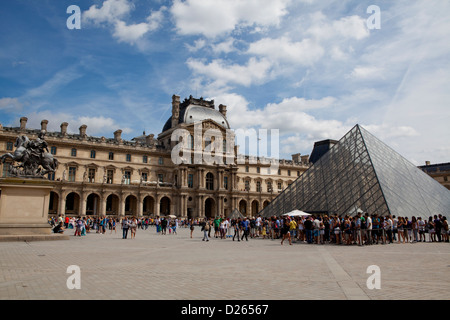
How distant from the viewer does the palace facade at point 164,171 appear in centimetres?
4450

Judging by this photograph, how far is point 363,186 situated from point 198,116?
39161 millimetres

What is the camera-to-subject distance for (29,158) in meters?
16.1

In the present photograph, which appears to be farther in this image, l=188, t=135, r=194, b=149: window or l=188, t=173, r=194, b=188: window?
l=188, t=135, r=194, b=149: window

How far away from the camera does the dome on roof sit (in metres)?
56.1

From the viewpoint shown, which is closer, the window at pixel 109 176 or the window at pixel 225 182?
the window at pixel 109 176

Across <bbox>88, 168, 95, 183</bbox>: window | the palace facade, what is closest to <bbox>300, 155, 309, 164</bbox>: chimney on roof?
the palace facade

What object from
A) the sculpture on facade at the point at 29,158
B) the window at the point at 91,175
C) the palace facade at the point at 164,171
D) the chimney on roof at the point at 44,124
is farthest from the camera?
the window at the point at 91,175

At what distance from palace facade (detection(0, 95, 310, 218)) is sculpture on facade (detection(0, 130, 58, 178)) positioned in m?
27.4

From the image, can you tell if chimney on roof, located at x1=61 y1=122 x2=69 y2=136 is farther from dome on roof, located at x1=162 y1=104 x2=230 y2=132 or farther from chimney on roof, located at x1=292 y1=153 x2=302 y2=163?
chimney on roof, located at x1=292 y1=153 x2=302 y2=163

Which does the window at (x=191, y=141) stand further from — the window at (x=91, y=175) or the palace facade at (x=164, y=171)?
the window at (x=91, y=175)

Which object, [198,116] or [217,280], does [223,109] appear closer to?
[198,116]

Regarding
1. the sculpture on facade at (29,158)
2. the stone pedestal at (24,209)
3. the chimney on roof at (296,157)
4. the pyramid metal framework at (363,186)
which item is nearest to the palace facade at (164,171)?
the chimney on roof at (296,157)

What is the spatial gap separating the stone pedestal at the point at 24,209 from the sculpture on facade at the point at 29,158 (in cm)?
67
